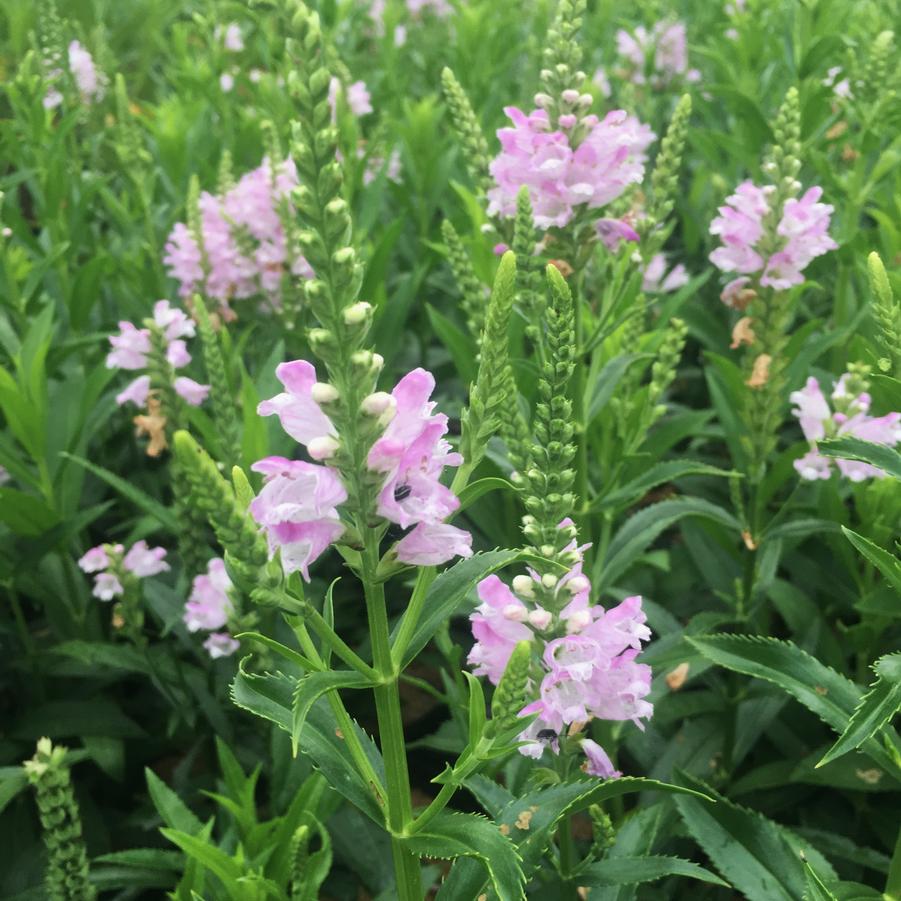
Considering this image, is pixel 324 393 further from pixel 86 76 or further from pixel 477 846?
pixel 86 76

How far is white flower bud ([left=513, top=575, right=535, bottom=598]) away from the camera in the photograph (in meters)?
1.77

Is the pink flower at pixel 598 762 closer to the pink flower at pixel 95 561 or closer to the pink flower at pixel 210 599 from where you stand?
the pink flower at pixel 210 599

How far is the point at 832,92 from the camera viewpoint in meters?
4.07

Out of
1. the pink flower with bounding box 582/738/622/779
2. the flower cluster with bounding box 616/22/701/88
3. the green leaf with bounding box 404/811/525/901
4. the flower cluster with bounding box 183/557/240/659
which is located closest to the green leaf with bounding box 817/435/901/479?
the pink flower with bounding box 582/738/622/779

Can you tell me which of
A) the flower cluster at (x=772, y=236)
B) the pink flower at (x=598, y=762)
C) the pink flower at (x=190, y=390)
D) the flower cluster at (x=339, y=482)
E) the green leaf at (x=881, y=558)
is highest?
the flower cluster at (x=339, y=482)

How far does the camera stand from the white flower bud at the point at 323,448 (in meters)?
1.29

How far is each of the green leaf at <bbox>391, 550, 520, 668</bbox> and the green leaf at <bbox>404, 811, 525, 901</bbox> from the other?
269 millimetres

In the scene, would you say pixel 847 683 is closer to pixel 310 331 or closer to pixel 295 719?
pixel 295 719

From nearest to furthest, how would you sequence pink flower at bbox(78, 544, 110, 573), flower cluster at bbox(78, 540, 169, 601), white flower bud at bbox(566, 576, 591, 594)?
white flower bud at bbox(566, 576, 591, 594) < flower cluster at bbox(78, 540, 169, 601) < pink flower at bbox(78, 544, 110, 573)

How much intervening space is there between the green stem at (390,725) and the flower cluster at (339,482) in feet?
0.27

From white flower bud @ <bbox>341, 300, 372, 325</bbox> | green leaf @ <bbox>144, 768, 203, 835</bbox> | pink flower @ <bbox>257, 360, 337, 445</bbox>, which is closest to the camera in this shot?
white flower bud @ <bbox>341, 300, 372, 325</bbox>

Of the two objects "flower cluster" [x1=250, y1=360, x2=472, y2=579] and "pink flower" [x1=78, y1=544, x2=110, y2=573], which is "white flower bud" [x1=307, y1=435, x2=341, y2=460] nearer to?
"flower cluster" [x1=250, y1=360, x2=472, y2=579]

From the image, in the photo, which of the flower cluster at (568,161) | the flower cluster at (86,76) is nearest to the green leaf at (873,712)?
the flower cluster at (568,161)

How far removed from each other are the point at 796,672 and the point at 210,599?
1609 millimetres
